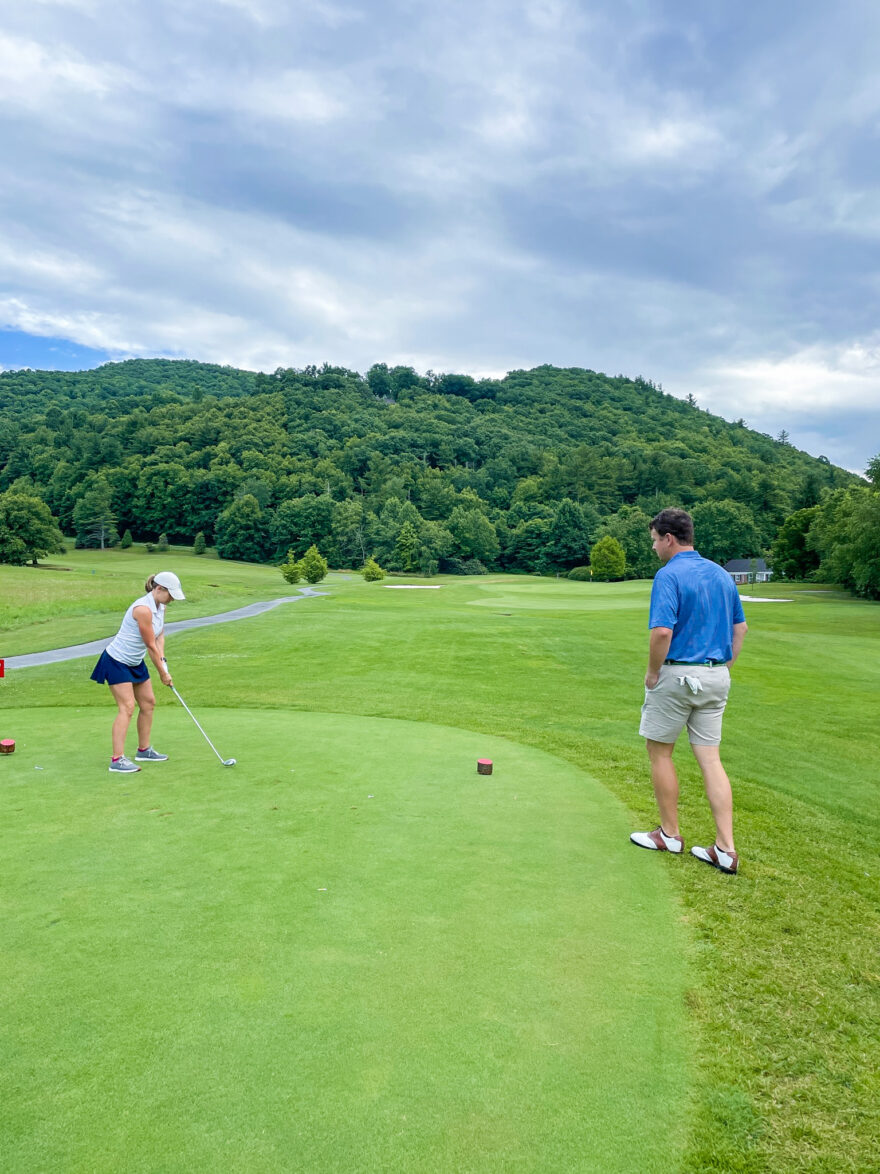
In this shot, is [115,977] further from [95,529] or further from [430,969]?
[95,529]

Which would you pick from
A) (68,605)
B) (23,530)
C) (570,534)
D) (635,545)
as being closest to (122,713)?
(68,605)

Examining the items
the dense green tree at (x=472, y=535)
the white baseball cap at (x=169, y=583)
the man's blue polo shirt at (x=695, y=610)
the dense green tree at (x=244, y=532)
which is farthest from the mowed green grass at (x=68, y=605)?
the dense green tree at (x=472, y=535)

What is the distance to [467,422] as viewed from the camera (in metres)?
133

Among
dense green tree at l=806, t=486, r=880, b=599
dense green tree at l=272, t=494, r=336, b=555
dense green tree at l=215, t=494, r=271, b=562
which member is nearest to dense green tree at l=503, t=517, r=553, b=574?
dense green tree at l=272, t=494, r=336, b=555

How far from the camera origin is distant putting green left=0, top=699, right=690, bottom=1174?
238 centimetres

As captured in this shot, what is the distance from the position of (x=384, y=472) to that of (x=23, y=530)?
56.2 meters

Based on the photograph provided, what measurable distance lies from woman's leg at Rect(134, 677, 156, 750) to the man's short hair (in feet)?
17.5

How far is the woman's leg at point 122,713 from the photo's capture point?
22.3ft

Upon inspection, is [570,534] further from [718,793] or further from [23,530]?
[718,793]

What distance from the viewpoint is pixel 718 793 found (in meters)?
5.21

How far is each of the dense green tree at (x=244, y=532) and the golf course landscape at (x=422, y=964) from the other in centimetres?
8988

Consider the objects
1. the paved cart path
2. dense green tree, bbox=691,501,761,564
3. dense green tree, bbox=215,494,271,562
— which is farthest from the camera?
dense green tree, bbox=215,494,271,562

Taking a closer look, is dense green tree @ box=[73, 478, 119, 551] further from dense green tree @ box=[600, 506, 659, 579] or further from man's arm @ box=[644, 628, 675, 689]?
man's arm @ box=[644, 628, 675, 689]

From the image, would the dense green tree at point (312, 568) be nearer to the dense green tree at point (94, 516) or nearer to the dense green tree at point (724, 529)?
the dense green tree at point (94, 516)
